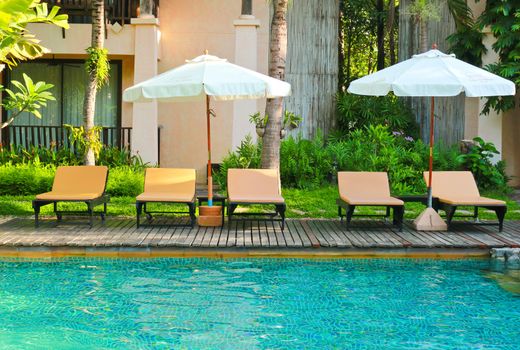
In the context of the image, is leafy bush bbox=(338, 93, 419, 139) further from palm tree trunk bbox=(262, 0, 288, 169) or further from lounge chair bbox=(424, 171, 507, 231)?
lounge chair bbox=(424, 171, 507, 231)

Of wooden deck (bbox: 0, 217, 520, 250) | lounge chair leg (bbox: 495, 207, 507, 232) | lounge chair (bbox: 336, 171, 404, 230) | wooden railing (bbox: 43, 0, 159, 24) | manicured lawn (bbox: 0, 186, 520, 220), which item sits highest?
wooden railing (bbox: 43, 0, 159, 24)

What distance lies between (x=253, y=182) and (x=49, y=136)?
25.4ft

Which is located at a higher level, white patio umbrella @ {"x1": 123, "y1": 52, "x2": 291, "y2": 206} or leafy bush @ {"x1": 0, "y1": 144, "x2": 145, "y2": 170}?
white patio umbrella @ {"x1": 123, "y1": 52, "x2": 291, "y2": 206}

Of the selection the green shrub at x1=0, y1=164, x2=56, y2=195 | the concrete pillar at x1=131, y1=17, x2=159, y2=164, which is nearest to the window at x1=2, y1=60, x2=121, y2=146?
the concrete pillar at x1=131, y1=17, x2=159, y2=164

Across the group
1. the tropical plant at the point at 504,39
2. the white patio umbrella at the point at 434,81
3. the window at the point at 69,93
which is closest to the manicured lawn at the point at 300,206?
the tropical plant at the point at 504,39

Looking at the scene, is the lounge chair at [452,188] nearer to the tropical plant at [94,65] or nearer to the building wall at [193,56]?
the tropical plant at [94,65]

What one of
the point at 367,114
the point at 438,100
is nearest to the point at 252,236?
the point at 367,114

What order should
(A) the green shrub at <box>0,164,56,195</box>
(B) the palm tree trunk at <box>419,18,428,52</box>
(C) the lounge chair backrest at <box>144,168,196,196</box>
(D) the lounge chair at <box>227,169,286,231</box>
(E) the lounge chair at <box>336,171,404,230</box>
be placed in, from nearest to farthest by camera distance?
(E) the lounge chair at <box>336,171,404,230</box>, (D) the lounge chair at <box>227,169,286,231</box>, (C) the lounge chair backrest at <box>144,168,196,196</box>, (A) the green shrub at <box>0,164,56,195</box>, (B) the palm tree trunk at <box>419,18,428,52</box>

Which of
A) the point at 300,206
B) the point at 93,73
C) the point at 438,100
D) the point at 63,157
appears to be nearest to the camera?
the point at 300,206

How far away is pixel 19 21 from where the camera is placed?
4629 millimetres

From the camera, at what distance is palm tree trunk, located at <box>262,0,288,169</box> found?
13055mm

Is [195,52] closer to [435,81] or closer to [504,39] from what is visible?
[504,39]

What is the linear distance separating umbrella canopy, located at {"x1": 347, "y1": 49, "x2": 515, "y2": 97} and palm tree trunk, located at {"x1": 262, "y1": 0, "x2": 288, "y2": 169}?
2.04 m

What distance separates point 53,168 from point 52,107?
3.49 m
